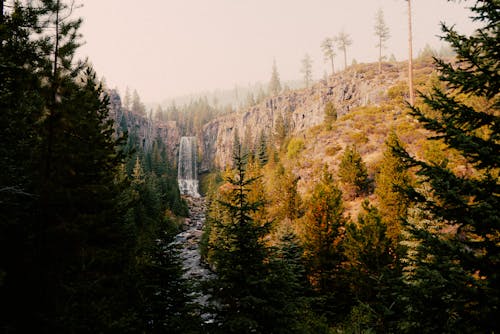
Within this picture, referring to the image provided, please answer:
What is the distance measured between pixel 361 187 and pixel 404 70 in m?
51.4

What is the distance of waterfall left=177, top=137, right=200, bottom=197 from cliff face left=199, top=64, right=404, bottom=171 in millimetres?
5349

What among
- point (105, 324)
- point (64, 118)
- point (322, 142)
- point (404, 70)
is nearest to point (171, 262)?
point (105, 324)

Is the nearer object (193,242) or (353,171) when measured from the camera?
(353,171)

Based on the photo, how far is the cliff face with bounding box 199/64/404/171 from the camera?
62984 millimetres

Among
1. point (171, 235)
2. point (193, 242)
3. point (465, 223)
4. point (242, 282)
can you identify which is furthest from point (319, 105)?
point (465, 223)

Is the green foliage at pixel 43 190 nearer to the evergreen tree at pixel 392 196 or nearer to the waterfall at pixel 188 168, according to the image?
the evergreen tree at pixel 392 196

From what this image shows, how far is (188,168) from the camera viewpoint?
398 ft

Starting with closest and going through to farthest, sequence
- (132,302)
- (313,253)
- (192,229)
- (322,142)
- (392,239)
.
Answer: (132,302), (392,239), (313,253), (322,142), (192,229)

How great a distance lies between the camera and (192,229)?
6294 cm

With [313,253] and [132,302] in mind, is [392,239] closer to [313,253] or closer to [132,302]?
[313,253]

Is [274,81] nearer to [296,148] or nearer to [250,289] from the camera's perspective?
[296,148]

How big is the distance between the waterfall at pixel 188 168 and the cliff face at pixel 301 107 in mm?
A: 5349

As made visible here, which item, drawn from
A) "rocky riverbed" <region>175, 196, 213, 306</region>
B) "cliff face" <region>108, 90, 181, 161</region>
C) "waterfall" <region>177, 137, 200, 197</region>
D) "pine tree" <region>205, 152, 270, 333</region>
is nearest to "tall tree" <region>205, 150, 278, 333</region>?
"pine tree" <region>205, 152, 270, 333</region>

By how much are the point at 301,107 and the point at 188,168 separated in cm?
5673
